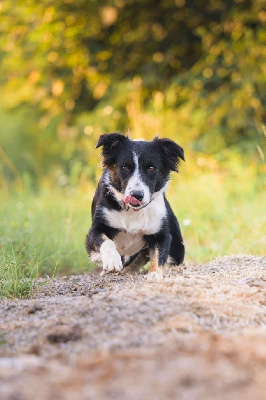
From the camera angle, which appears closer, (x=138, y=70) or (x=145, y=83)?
(x=145, y=83)

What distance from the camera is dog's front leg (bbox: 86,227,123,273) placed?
4.29 meters

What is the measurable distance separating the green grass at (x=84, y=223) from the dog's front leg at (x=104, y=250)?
0.33 m

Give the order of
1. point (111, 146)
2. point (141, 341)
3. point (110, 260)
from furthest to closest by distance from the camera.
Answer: point (111, 146) → point (110, 260) → point (141, 341)

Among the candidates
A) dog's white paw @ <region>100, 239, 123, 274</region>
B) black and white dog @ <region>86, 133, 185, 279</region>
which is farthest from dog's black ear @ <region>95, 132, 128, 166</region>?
dog's white paw @ <region>100, 239, 123, 274</region>

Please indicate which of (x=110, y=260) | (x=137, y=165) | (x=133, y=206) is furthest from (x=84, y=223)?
(x=110, y=260)

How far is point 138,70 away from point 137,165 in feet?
22.4

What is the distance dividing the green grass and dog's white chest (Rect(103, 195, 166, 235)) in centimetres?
44

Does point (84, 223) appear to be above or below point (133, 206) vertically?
below

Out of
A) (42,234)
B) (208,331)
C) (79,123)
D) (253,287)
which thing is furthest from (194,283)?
(79,123)

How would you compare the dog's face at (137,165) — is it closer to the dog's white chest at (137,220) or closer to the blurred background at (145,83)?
the dog's white chest at (137,220)

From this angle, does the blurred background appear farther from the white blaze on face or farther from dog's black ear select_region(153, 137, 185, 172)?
the white blaze on face

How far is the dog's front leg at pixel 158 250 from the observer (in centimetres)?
471

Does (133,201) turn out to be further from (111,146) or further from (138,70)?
(138,70)

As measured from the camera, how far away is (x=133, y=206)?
451 cm
